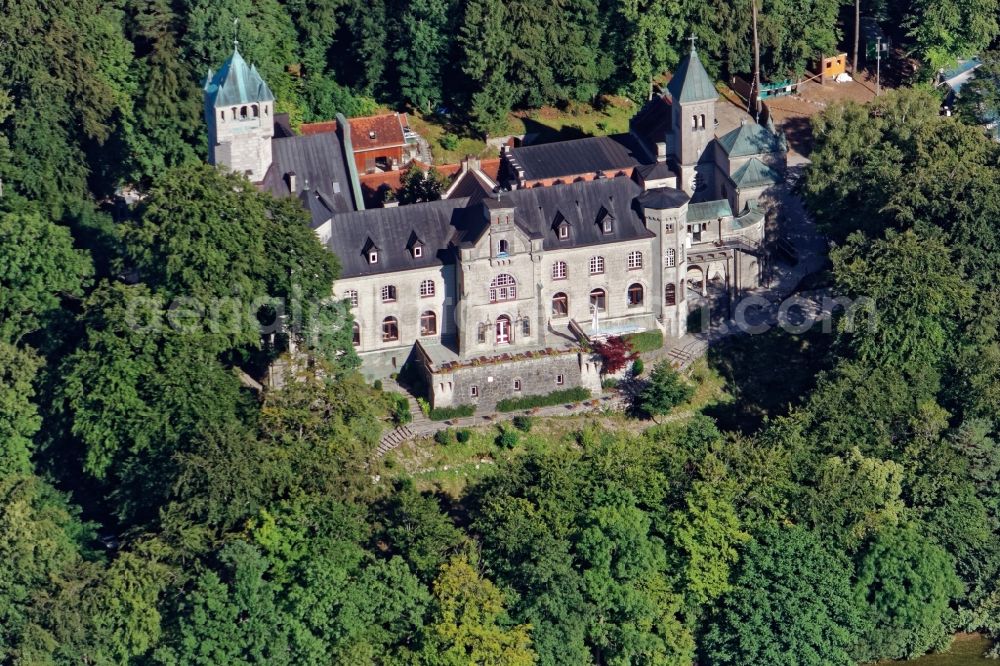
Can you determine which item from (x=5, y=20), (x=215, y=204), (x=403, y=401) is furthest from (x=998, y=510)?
(x=5, y=20)

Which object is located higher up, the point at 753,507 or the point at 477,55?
the point at 477,55

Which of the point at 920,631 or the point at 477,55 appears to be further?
the point at 477,55

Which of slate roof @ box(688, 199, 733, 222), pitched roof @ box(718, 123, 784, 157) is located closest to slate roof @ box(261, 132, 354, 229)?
slate roof @ box(688, 199, 733, 222)

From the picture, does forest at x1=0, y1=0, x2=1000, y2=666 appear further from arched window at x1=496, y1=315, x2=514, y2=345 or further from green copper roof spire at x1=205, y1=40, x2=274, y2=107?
green copper roof spire at x1=205, y1=40, x2=274, y2=107

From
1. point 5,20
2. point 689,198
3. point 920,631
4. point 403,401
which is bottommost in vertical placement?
point 920,631

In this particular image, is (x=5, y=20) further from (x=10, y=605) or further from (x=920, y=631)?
(x=920, y=631)

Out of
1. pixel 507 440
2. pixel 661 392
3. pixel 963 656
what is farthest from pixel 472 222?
pixel 963 656

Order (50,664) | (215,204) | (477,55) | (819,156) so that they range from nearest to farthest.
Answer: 1. (50,664)
2. (215,204)
3. (819,156)
4. (477,55)
